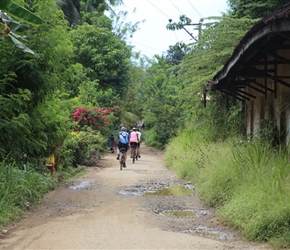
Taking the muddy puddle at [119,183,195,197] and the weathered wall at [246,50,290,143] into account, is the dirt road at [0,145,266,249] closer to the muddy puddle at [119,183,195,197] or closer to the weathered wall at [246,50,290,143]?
the muddy puddle at [119,183,195,197]

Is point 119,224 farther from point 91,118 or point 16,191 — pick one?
point 91,118

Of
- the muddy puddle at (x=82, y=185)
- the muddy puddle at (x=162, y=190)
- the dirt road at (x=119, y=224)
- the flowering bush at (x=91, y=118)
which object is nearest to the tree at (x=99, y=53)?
the flowering bush at (x=91, y=118)

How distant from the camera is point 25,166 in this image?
10.5m

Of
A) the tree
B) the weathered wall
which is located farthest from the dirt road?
the tree

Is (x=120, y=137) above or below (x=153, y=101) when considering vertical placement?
below

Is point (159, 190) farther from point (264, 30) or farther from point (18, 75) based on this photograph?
point (264, 30)

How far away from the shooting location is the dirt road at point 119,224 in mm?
6452

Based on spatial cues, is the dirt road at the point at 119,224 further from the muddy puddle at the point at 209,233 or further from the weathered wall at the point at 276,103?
the weathered wall at the point at 276,103

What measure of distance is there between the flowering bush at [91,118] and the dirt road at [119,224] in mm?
10650

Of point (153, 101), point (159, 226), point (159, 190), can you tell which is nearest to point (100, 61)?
point (153, 101)

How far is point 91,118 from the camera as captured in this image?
76.7 feet

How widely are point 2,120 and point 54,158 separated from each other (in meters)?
4.80

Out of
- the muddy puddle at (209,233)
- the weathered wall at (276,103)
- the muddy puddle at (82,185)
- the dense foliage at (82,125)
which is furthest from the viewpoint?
the muddy puddle at (82,185)

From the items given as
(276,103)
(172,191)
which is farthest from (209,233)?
(172,191)
